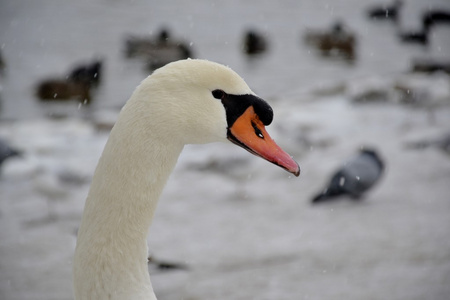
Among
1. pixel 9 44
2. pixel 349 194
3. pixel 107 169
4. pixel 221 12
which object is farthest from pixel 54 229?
pixel 221 12

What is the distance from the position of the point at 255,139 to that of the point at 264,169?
16.4 feet

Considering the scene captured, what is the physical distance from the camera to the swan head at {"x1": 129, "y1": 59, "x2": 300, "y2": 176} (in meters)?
1.94

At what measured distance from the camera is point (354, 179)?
6.23 metres

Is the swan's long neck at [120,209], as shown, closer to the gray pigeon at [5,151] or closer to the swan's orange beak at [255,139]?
the swan's orange beak at [255,139]

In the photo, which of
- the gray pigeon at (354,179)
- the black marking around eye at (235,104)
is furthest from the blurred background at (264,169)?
the black marking around eye at (235,104)

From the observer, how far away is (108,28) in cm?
1512

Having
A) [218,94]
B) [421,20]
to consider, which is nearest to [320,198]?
[218,94]

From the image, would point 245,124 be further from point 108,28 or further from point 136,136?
point 108,28

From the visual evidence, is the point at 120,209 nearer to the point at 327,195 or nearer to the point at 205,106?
the point at 205,106

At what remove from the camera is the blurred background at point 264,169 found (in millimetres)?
4895

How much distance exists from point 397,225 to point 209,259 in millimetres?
1670

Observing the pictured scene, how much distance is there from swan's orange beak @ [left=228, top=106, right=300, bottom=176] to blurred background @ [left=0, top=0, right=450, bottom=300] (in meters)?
2.61

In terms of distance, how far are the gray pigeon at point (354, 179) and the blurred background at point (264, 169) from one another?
0.6 inches

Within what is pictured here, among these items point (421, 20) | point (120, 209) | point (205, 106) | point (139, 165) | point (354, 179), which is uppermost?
point (205, 106)
